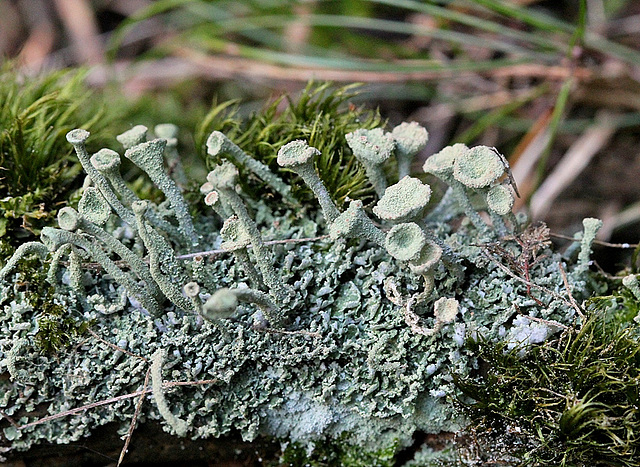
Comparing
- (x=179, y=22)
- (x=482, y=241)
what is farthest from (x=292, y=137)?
(x=179, y=22)

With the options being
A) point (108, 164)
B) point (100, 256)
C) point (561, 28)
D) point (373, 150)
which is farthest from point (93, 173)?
point (561, 28)

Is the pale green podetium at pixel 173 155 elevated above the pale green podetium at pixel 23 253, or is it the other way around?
the pale green podetium at pixel 173 155

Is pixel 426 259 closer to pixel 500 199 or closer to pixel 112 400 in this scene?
pixel 500 199

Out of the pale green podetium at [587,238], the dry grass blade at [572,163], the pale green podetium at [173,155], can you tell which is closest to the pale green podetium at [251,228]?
the pale green podetium at [173,155]

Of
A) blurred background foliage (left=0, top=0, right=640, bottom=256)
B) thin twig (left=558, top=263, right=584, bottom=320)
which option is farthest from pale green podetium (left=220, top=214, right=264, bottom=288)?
blurred background foliage (left=0, top=0, right=640, bottom=256)

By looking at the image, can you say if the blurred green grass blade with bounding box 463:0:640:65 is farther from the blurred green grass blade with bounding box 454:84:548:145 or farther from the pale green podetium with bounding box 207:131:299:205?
the pale green podetium with bounding box 207:131:299:205

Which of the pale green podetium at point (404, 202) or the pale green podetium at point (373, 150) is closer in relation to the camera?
the pale green podetium at point (404, 202)

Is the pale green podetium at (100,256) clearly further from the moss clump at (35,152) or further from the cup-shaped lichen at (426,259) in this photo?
the cup-shaped lichen at (426,259)
